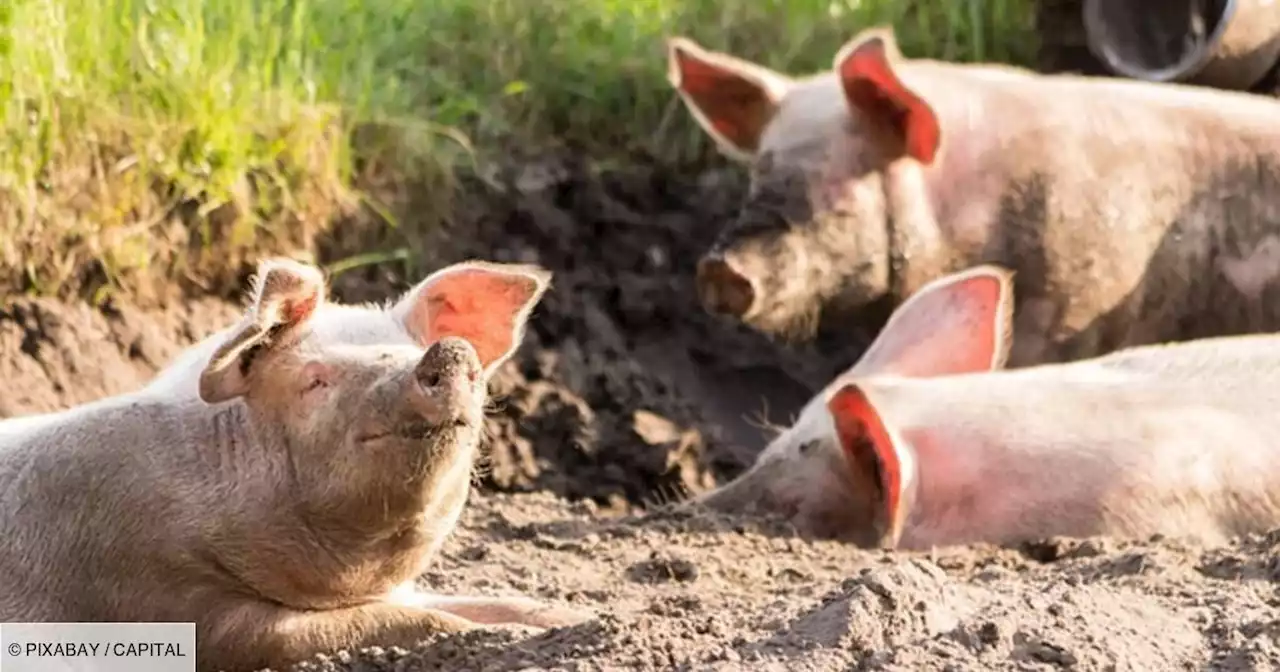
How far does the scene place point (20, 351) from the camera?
206 inches

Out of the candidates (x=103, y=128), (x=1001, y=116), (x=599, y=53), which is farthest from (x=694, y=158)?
(x=103, y=128)

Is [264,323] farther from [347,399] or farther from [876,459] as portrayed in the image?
[876,459]

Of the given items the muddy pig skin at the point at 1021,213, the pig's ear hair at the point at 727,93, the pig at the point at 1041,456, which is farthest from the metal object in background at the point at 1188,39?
the pig at the point at 1041,456

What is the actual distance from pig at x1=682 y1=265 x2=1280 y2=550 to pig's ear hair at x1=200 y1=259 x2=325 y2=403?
1399 millimetres

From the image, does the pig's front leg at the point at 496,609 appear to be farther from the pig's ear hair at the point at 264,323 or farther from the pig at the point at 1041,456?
the pig at the point at 1041,456

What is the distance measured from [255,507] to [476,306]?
537 mm

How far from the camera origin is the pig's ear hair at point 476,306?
3729mm

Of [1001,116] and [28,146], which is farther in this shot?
[1001,116]

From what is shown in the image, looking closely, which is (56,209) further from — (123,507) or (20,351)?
(123,507)

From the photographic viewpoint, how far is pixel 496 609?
3721mm

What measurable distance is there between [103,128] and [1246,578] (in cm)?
295

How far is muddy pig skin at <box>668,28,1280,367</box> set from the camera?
239 inches

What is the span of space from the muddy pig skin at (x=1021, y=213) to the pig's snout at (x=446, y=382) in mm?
2806

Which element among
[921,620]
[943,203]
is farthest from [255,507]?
[943,203]
